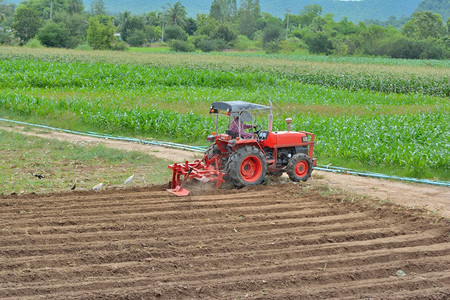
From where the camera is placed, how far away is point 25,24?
234 ft

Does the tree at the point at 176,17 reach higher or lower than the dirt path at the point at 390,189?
higher

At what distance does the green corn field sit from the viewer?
42.4 feet

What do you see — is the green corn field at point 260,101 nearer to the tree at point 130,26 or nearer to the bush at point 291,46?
the bush at point 291,46

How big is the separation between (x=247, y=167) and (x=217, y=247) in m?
3.26

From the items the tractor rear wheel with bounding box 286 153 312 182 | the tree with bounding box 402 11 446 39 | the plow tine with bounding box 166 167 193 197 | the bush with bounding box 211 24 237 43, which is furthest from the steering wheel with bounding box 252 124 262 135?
the tree with bounding box 402 11 446 39

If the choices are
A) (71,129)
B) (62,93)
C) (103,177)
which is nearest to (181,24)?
(62,93)

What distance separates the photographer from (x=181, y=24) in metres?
104

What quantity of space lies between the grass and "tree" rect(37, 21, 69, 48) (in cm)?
5228

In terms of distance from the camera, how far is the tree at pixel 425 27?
8525 centimetres

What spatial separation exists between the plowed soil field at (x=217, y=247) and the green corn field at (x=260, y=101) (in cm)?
392

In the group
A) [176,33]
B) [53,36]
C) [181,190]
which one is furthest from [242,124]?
[176,33]

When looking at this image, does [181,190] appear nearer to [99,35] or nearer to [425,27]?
[99,35]

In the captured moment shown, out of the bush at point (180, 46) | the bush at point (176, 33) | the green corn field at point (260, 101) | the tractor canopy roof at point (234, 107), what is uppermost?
the bush at point (176, 33)

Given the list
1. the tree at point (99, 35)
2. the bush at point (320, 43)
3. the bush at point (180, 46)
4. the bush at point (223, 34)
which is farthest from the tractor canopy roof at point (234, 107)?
the bush at point (223, 34)
